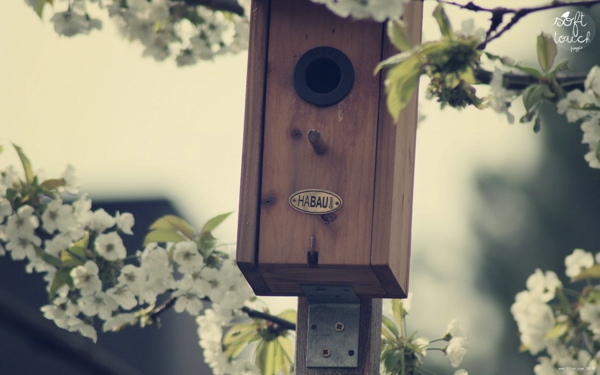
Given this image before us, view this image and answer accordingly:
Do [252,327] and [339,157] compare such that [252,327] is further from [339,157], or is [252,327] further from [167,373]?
[167,373]

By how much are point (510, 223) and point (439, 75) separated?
15938 mm

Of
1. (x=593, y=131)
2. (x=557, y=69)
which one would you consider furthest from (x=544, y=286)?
(x=557, y=69)

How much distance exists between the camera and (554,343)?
207cm

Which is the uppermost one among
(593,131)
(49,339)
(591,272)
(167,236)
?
(593,131)

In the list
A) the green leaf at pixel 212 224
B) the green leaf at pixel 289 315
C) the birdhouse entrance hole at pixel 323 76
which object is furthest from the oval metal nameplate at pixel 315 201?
the green leaf at pixel 289 315

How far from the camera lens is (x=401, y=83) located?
67.9 inches

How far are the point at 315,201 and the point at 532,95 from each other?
1.83 feet

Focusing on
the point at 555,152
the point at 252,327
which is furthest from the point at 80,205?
the point at 555,152

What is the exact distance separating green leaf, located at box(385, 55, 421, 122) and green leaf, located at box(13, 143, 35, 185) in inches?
50.6

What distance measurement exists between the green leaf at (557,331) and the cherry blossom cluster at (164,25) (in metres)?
1.46

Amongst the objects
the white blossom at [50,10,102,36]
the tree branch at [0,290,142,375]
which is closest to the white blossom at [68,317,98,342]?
the white blossom at [50,10,102,36]

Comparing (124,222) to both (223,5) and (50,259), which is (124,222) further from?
(223,5)

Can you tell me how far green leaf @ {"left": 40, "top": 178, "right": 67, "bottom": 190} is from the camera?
269cm

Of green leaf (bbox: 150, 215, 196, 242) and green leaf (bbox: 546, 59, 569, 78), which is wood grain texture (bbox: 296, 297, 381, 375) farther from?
green leaf (bbox: 546, 59, 569, 78)
